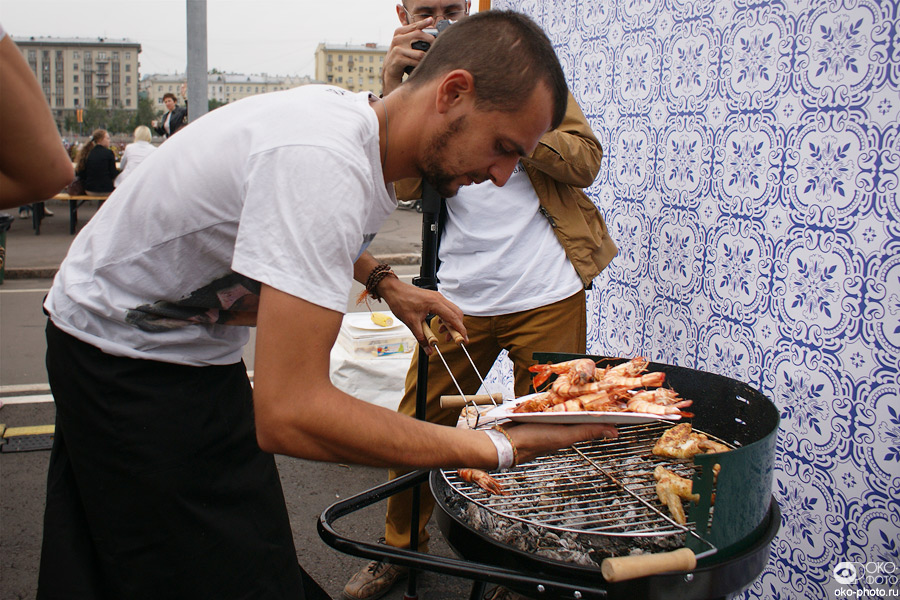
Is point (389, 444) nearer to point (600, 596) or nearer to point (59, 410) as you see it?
point (600, 596)

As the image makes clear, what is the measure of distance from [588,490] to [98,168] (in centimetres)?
1363

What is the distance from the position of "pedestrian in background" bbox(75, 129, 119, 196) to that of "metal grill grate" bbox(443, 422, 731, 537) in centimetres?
1324

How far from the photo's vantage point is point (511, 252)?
266cm

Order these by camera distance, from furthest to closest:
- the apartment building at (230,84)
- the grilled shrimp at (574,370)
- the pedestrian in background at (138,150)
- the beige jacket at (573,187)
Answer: the apartment building at (230,84) → the pedestrian in background at (138,150) → the beige jacket at (573,187) → the grilled shrimp at (574,370)

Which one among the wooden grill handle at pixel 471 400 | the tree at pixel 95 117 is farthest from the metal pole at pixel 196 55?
the tree at pixel 95 117

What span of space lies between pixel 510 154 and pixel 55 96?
14665 centimetres

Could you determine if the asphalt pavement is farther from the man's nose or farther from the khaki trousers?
the man's nose

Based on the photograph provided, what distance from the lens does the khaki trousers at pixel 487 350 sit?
2.65 metres

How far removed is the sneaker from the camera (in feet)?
9.11

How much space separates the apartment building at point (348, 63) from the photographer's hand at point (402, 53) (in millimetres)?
119629

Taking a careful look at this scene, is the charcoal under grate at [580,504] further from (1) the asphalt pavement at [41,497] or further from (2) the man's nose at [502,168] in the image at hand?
(1) the asphalt pavement at [41,497]

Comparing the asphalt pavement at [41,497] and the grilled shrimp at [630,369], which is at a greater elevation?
the grilled shrimp at [630,369]

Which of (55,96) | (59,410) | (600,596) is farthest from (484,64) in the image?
(55,96)

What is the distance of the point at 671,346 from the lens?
276cm
